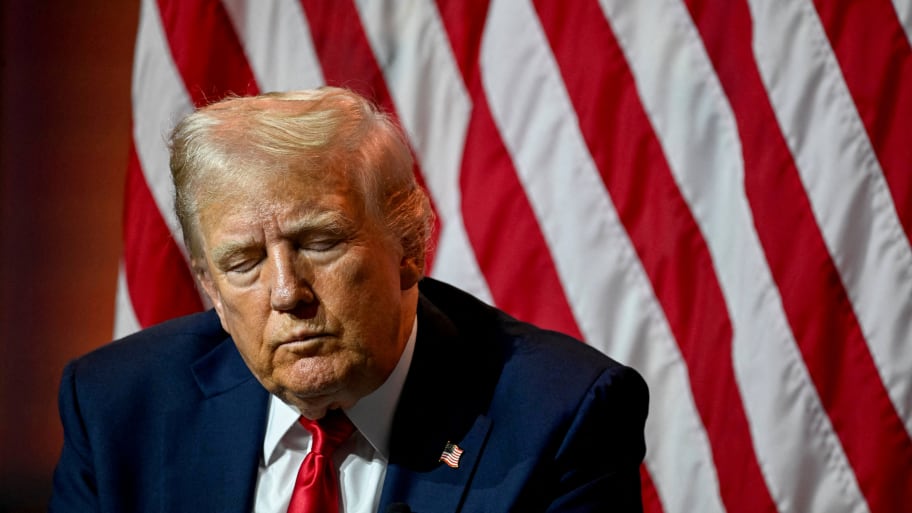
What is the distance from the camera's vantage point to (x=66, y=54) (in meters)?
3.11

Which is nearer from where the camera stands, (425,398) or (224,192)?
(224,192)

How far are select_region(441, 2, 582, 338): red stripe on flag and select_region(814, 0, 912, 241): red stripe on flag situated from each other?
75 cm

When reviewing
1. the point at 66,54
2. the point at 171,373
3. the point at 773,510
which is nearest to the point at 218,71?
the point at 66,54

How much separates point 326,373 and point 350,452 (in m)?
0.30

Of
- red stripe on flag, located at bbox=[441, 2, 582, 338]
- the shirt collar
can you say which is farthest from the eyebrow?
red stripe on flag, located at bbox=[441, 2, 582, 338]

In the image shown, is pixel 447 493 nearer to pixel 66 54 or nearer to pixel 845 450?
pixel 845 450

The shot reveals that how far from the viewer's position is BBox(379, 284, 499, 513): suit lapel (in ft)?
5.87

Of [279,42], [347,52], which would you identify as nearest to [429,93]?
[347,52]

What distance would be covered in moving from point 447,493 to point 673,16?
1.29 metres

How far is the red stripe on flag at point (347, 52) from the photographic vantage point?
275 centimetres

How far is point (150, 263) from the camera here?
2.77m

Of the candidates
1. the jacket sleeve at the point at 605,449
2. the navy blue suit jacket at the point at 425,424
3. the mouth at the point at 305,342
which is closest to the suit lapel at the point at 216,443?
the navy blue suit jacket at the point at 425,424

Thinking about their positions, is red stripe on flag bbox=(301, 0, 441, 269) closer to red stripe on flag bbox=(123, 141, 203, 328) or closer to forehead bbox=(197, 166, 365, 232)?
red stripe on flag bbox=(123, 141, 203, 328)

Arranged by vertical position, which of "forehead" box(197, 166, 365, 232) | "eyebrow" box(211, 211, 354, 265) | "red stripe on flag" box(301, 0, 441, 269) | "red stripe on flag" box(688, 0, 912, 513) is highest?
"red stripe on flag" box(301, 0, 441, 269)
